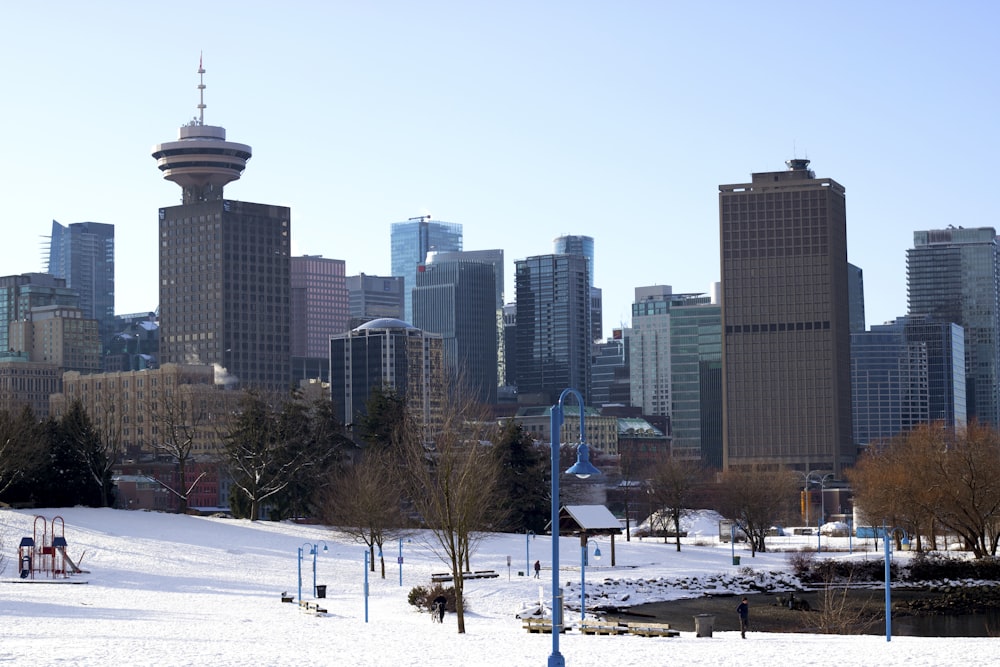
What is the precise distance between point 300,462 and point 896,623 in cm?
5193

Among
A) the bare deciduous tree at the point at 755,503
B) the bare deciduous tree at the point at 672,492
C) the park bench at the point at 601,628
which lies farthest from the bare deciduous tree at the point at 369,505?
the bare deciduous tree at the point at 755,503

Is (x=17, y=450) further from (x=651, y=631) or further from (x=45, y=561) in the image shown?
(x=651, y=631)

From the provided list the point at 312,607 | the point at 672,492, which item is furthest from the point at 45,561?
the point at 672,492

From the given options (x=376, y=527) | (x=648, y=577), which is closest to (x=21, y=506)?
Result: (x=376, y=527)

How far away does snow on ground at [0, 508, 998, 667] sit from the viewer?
140 ft

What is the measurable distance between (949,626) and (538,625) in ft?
77.0

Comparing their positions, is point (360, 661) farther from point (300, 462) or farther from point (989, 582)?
point (300, 462)

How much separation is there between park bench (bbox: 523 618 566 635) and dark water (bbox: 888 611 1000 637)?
621 inches

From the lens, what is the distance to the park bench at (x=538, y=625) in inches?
2216

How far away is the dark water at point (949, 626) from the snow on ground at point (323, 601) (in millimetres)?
12817

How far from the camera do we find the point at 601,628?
186 ft

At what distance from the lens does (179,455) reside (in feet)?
362

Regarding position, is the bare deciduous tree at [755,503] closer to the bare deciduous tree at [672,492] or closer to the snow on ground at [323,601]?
the snow on ground at [323,601]

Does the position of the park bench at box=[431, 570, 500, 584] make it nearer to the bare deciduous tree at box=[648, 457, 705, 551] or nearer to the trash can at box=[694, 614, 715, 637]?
the trash can at box=[694, 614, 715, 637]
